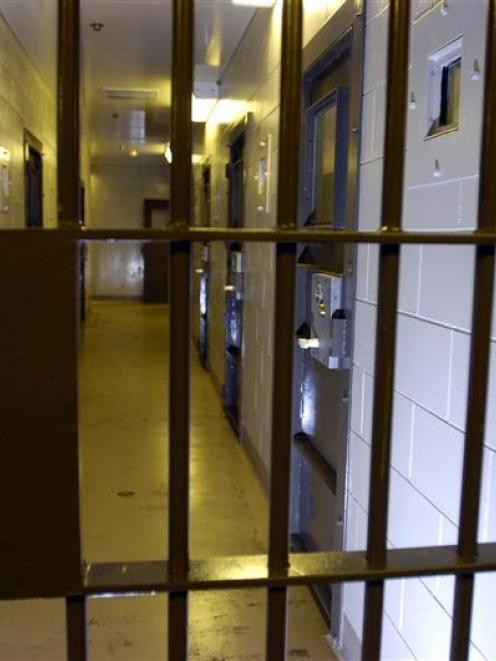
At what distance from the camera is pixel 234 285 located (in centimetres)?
485

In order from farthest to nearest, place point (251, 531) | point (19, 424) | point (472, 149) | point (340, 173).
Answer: point (251, 531), point (340, 173), point (472, 149), point (19, 424)

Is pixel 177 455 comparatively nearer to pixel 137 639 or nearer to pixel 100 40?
pixel 137 639

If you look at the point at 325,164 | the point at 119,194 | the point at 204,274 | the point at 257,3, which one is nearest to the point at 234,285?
the point at 257,3

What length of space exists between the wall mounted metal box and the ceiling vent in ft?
16.5

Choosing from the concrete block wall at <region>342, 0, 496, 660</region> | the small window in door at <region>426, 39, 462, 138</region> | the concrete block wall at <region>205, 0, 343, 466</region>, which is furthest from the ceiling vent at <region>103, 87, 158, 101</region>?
the small window in door at <region>426, 39, 462, 138</region>

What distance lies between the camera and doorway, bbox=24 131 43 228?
226 inches

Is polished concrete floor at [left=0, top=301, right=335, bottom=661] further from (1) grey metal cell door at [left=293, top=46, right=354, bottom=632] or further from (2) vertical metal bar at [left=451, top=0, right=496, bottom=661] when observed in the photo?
(2) vertical metal bar at [left=451, top=0, right=496, bottom=661]

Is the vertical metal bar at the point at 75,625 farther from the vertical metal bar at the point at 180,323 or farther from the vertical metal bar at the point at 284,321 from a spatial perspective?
the vertical metal bar at the point at 284,321

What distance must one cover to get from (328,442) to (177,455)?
6.30 ft

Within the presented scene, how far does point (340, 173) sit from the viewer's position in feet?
8.40

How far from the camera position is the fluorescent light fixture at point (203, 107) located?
246 inches

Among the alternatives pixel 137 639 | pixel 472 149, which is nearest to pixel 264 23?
pixel 472 149

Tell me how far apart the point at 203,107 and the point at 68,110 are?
616 centimetres

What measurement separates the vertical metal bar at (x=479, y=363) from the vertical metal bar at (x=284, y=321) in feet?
0.74
